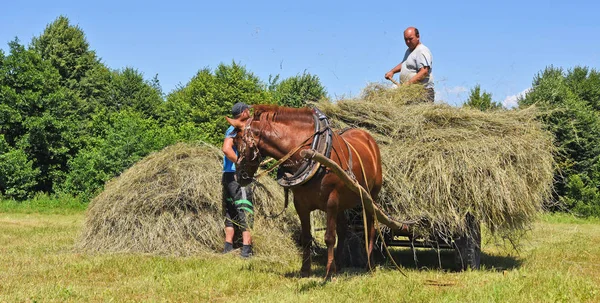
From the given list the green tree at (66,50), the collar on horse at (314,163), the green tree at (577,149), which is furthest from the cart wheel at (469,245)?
Answer: the green tree at (66,50)

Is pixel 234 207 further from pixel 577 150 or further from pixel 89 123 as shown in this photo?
pixel 89 123

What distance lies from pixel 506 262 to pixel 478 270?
142 centimetres

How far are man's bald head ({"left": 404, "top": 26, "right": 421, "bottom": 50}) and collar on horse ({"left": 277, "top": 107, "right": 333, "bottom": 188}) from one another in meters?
3.20

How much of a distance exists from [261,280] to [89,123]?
26396 mm

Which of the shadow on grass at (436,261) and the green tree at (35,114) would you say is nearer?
the shadow on grass at (436,261)

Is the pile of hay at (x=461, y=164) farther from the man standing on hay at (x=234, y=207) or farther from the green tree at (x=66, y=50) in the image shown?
the green tree at (x=66, y=50)

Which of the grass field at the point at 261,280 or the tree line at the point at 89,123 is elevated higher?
the tree line at the point at 89,123

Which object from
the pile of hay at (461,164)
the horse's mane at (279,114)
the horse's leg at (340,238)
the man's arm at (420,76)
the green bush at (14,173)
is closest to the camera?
the horse's mane at (279,114)

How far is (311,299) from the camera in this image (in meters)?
A: 4.43

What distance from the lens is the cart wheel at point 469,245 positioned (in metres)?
5.93

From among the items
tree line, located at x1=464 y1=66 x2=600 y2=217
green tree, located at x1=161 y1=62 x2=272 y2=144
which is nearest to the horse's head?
tree line, located at x1=464 y1=66 x2=600 y2=217

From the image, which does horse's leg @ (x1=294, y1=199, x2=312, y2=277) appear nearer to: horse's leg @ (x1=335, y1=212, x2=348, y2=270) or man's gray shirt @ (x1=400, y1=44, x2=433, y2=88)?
horse's leg @ (x1=335, y1=212, x2=348, y2=270)

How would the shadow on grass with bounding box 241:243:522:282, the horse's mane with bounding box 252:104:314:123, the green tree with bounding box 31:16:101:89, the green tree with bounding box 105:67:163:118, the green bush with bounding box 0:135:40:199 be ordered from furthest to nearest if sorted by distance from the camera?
the green tree with bounding box 105:67:163:118
the green tree with bounding box 31:16:101:89
the green bush with bounding box 0:135:40:199
the shadow on grass with bounding box 241:243:522:282
the horse's mane with bounding box 252:104:314:123

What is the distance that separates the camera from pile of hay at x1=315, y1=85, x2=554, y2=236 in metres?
5.64
